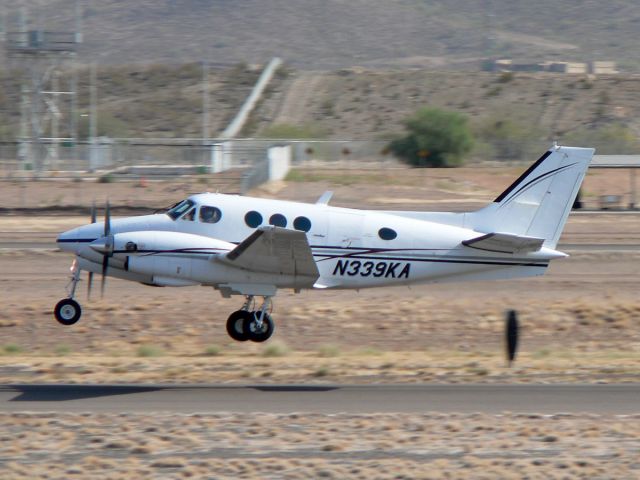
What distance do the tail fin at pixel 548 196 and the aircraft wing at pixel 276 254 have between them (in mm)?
4022

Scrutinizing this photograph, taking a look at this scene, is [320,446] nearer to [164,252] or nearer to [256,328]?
[256,328]

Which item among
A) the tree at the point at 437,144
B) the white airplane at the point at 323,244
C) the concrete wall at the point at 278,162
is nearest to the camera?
the white airplane at the point at 323,244

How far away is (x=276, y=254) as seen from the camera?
19.6 meters

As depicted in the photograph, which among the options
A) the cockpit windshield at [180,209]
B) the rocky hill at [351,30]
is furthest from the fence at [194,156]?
the rocky hill at [351,30]

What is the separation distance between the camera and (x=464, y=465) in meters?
12.7

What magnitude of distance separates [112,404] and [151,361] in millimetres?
5036

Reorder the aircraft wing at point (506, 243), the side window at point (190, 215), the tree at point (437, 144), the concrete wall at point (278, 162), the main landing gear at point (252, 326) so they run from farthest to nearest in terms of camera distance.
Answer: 1. the tree at point (437, 144)
2. the concrete wall at point (278, 162)
3. the main landing gear at point (252, 326)
4. the side window at point (190, 215)
5. the aircraft wing at point (506, 243)

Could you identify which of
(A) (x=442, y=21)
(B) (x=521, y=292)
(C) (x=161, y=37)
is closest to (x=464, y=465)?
(B) (x=521, y=292)

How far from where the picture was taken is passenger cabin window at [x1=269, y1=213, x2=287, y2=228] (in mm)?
20062

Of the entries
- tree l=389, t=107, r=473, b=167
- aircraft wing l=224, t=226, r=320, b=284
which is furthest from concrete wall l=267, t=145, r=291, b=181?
aircraft wing l=224, t=226, r=320, b=284

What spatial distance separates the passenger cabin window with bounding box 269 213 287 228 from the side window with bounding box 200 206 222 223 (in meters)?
1.03

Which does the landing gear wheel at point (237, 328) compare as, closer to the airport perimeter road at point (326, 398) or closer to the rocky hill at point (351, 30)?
the airport perimeter road at point (326, 398)

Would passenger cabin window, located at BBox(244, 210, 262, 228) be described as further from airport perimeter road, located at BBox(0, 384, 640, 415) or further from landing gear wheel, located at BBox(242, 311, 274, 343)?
airport perimeter road, located at BBox(0, 384, 640, 415)

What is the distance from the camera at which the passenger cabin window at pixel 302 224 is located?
2025cm
